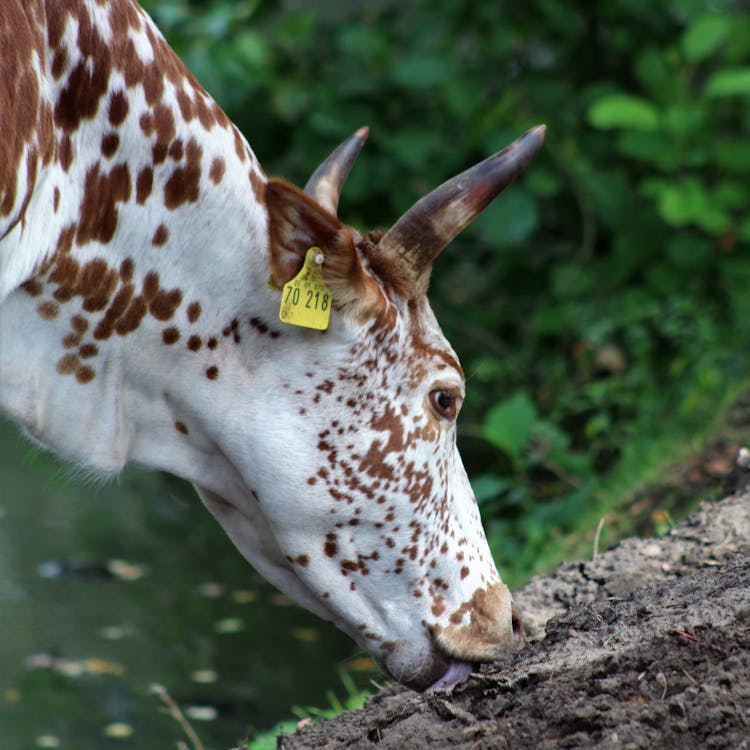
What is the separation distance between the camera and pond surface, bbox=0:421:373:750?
507 cm

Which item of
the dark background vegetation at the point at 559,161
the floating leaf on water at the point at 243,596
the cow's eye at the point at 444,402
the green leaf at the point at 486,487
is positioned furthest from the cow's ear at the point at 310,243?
the floating leaf on water at the point at 243,596

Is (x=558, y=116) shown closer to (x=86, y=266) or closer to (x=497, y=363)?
(x=497, y=363)

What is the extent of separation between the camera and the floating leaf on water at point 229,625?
5.92m

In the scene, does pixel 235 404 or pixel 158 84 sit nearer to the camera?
pixel 158 84

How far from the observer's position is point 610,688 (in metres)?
2.62

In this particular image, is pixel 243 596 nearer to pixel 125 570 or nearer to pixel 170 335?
pixel 125 570

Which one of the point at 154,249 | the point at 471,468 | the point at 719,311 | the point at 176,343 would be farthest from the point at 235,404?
the point at 719,311

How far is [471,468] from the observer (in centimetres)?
712

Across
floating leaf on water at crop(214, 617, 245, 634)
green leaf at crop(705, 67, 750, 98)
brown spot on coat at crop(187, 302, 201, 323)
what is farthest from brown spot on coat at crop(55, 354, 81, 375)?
green leaf at crop(705, 67, 750, 98)

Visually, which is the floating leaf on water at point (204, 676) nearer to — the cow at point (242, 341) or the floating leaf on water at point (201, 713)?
the floating leaf on water at point (201, 713)

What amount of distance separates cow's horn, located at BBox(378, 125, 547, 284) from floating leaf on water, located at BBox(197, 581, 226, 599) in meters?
3.52

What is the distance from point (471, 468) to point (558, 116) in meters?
2.09

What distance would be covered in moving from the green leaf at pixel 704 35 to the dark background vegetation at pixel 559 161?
0.02 meters

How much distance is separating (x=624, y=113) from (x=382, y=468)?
13.4ft
